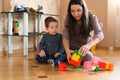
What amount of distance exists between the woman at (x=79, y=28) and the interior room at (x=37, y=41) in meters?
0.16

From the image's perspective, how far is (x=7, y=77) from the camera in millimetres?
1399

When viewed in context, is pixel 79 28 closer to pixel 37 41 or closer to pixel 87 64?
pixel 87 64

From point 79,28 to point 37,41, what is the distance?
109cm

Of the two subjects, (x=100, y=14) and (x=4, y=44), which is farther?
(x=100, y=14)

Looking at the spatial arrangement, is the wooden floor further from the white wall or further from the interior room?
the white wall

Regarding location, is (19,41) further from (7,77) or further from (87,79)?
(87,79)

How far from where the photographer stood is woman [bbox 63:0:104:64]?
67.1 inches

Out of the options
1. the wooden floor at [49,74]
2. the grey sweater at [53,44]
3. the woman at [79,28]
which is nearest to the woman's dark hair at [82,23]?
the woman at [79,28]

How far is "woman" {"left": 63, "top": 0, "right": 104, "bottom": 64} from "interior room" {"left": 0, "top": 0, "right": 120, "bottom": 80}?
160 mm

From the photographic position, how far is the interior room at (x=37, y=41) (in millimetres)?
1514

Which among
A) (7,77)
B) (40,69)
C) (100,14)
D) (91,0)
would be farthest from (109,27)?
(7,77)

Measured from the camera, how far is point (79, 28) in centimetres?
180

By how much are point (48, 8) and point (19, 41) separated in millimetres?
730

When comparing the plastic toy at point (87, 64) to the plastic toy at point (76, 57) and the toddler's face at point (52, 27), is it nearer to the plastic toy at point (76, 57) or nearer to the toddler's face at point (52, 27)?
the plastic toy at point (76, 57)
